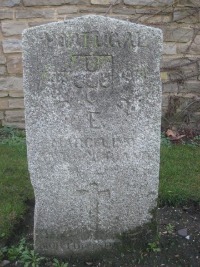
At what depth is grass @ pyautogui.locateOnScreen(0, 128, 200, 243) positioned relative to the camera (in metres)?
3.52

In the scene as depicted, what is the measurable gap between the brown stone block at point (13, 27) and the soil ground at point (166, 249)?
2382 millimetres

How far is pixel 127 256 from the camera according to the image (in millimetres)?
3018

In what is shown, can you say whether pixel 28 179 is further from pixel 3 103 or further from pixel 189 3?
pixel 189 3

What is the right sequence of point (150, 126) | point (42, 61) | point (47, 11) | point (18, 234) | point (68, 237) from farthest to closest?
point (47, 11), point (18, 234), point (68, 237), point (150, 126), point (42, 61)

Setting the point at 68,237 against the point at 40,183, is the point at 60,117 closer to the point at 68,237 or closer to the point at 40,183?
the point at 40,183

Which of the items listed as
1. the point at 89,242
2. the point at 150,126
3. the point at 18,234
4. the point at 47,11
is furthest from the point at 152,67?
the point at 47,11

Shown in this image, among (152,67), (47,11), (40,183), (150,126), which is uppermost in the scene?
(47,11)

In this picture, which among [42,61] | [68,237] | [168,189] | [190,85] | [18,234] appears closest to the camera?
[42,61]

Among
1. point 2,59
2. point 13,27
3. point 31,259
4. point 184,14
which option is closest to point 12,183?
point 31,259

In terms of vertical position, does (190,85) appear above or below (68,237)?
above

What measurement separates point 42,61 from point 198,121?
3241 millimetres

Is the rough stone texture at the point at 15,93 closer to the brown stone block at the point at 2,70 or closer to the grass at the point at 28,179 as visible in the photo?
the brown stone block at the point at 2,70

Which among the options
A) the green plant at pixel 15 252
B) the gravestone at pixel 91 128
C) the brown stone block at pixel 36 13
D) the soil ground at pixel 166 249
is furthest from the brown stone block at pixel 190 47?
the green plant at pixel 15 252

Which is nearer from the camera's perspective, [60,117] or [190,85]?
[60,117]
